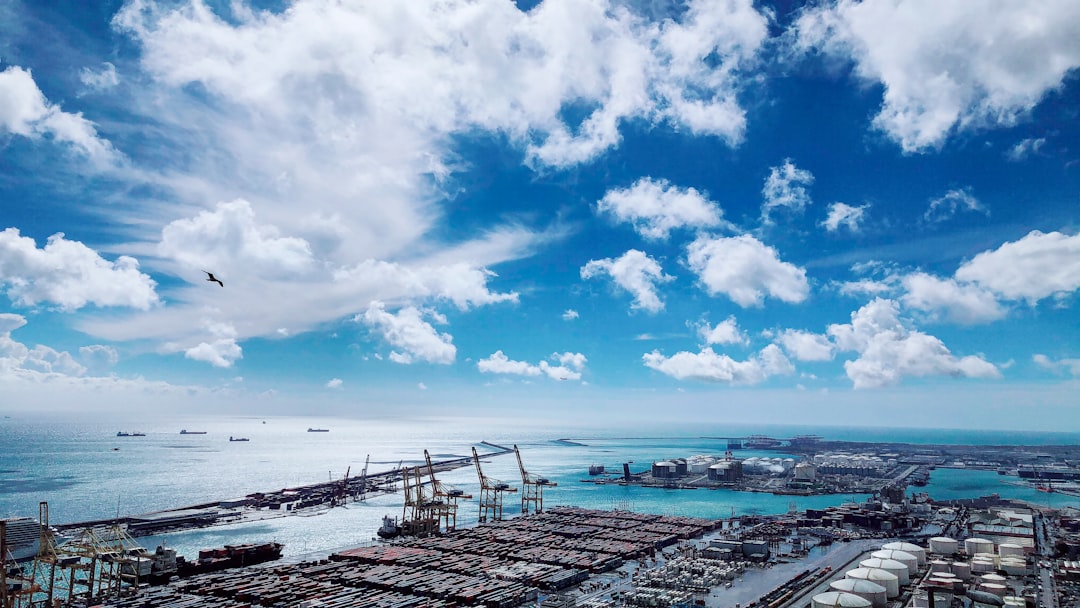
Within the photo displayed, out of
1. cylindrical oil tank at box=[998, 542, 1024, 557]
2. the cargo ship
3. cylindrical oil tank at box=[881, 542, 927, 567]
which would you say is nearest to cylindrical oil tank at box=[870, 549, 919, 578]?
cylindrical oil tank at box=[881, 542, 927, 567]

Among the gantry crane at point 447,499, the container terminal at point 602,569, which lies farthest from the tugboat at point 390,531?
the gantry crane at point 447,499

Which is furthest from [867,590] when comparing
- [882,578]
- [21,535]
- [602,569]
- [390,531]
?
[21,535]

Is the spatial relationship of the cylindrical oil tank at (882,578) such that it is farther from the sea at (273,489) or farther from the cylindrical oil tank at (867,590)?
the sea at (273,489)

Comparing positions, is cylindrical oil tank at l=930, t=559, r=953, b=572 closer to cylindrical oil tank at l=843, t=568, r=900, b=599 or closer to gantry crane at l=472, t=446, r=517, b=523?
Result: cylindrical oil tank at l=843, t=568, r=900, b=599

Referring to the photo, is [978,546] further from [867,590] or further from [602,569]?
[602,569]

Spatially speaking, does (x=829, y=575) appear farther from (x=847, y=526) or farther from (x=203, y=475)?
(x=203, y=475)
